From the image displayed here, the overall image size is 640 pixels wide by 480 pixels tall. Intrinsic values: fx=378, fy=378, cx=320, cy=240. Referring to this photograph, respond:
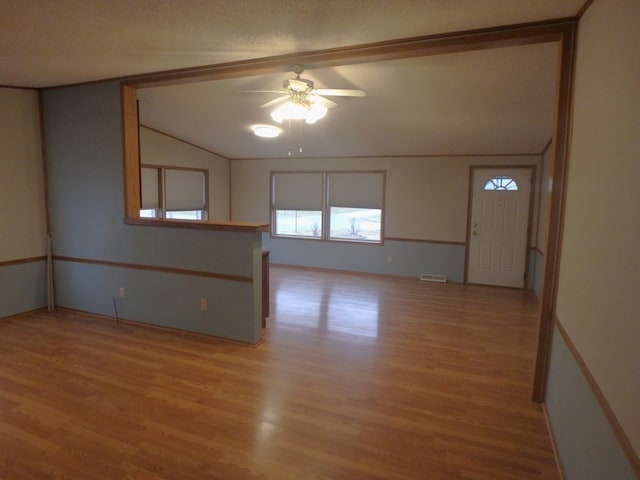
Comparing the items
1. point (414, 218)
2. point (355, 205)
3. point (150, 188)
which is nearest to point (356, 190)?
point (355, 205)

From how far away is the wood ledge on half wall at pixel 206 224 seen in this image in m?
3.52

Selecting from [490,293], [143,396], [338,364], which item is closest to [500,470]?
[338,364]

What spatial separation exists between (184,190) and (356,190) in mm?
3172

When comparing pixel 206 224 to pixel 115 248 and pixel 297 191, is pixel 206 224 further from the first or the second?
pixel 297 191

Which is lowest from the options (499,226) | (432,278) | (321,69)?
(432,278)

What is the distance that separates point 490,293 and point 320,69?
4.29 m

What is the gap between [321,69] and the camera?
3.47 metres

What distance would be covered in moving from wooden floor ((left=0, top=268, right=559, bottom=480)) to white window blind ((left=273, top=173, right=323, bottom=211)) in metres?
3.37

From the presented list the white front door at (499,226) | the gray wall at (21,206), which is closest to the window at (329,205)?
the white front door at (499,226)

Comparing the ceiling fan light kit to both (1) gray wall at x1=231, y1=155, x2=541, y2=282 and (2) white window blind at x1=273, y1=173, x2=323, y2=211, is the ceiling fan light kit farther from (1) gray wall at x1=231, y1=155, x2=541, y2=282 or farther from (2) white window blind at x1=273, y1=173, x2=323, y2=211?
(2) white window blind at x1=273, y1=173, x2=323, y2=211

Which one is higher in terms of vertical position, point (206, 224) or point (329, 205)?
point (329, 205)

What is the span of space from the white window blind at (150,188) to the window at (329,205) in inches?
87.3

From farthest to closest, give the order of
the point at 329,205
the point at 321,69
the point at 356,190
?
the point at 329,205, the point at 356,190, the point at 321,69

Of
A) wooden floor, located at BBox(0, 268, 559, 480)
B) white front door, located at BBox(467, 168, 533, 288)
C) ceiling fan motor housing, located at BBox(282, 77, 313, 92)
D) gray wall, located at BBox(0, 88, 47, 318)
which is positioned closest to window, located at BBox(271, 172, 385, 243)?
white front door, located at BBox(467, 168, 533, 288)
